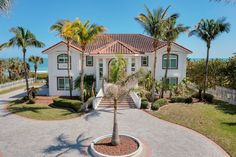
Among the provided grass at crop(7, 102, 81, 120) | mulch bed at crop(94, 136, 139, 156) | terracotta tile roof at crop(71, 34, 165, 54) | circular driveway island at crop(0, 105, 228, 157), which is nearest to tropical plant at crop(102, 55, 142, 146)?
mulch bed at crop(94, 136, 139, 156)

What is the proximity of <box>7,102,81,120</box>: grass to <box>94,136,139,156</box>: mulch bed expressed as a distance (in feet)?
23.6

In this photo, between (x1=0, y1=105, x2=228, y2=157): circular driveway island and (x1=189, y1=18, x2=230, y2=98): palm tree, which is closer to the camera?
(x1=0, y1=105, x2=228, y2=157): circular driveway island

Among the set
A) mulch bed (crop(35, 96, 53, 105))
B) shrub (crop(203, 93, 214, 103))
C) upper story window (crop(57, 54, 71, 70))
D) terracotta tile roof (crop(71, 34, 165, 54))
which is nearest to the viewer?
shrub (crop(203, 93, 214, 103))

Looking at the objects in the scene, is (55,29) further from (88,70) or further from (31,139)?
(31,139)

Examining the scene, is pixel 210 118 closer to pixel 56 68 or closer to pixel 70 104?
pixel 70 104

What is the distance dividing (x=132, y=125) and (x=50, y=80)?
1580cm

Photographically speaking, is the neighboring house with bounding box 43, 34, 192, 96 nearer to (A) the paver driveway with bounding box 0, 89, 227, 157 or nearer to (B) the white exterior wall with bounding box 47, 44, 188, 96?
(B) the white exterior wall with bounding box 47, 44, 188, 96

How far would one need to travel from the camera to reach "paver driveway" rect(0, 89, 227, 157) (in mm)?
11875

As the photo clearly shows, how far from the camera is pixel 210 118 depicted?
1769 centimetres

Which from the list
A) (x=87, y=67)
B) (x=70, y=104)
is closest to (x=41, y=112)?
(x=70, y=104)

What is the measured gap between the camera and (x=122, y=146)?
12.2 m

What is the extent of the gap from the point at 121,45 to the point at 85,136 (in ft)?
50.4

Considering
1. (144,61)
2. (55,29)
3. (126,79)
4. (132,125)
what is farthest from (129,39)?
(126,79)

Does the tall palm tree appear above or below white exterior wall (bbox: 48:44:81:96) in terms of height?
above
